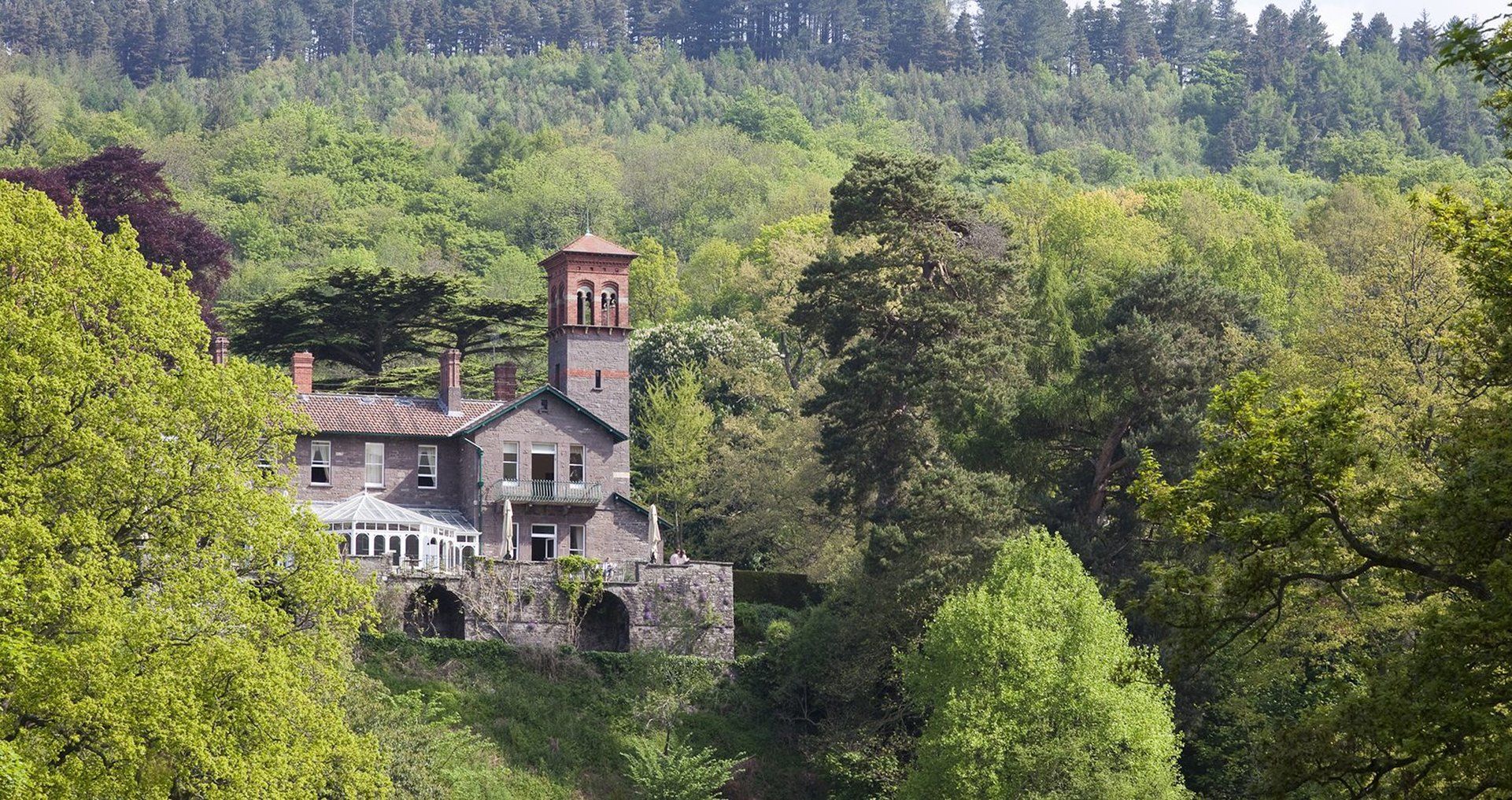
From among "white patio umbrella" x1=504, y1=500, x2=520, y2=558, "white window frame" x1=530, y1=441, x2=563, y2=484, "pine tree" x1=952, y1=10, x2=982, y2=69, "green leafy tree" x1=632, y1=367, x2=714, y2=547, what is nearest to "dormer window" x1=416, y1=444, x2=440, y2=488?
"white patio umbrella" x1=504, y1=500, x2=520, y2=558

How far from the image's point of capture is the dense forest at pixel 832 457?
2211 cm

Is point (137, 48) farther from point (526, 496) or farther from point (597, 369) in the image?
point (526, 496)

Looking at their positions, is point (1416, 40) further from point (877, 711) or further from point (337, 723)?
point (337, 723)

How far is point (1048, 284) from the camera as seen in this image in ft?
208

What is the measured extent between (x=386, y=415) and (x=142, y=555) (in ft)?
101

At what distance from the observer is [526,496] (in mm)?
58062

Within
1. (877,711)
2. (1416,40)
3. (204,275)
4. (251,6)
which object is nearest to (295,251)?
(204,275)

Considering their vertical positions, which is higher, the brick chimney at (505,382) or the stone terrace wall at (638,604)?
the brick chimney at (505,382)

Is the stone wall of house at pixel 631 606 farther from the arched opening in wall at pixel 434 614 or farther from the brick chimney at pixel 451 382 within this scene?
the brick chimney at pixel 451 382

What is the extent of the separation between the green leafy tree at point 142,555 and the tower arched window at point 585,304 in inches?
1220

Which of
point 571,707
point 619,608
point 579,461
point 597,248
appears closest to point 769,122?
point 597,248

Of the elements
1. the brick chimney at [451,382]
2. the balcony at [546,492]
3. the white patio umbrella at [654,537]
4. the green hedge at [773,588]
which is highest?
the brick chimney at [451,382]

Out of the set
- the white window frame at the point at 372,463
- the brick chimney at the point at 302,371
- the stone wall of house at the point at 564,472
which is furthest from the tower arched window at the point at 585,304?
the brick chimney at the point at 302,371

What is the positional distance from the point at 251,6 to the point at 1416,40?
312 ft
